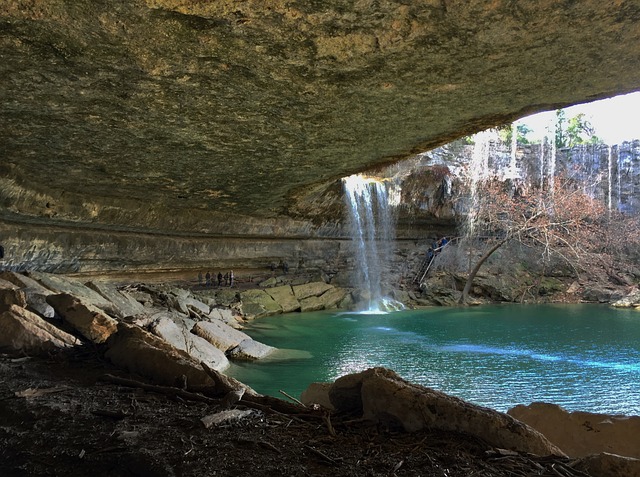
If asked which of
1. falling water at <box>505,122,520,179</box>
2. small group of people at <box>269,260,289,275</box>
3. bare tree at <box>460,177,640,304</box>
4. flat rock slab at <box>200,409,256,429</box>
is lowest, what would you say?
flat rock slab at <box>200,409,256,429</box>

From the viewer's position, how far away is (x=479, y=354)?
9.85 m

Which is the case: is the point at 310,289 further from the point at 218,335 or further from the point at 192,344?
the point at 192,344

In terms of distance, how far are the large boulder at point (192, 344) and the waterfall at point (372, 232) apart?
31.6 feet

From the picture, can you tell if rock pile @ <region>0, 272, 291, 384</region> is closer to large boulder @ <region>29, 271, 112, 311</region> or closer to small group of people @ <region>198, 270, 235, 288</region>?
large boulder @ <region>29, 271, 112, 311</region>

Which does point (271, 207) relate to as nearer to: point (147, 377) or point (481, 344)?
point (481, 344)

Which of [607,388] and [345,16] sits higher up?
[345,16]

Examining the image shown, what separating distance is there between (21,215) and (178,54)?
6080mm

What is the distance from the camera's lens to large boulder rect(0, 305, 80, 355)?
4.63m

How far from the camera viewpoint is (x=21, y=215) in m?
8.40

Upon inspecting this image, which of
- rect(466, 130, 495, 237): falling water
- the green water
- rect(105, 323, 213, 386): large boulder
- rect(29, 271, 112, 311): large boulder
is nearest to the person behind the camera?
rect(105, 323, 213, 386): large boulder

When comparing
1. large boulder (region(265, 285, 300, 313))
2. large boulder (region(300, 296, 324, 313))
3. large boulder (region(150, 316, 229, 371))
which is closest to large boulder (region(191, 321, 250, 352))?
large boulder (region(150, 316, 229, 371))

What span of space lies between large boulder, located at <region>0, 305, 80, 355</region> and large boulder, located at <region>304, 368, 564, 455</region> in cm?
314

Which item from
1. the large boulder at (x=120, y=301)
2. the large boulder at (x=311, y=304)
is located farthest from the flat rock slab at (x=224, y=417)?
the large boulder at (x=311, y=304)

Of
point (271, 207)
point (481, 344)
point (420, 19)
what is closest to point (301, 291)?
point (271, 207)
